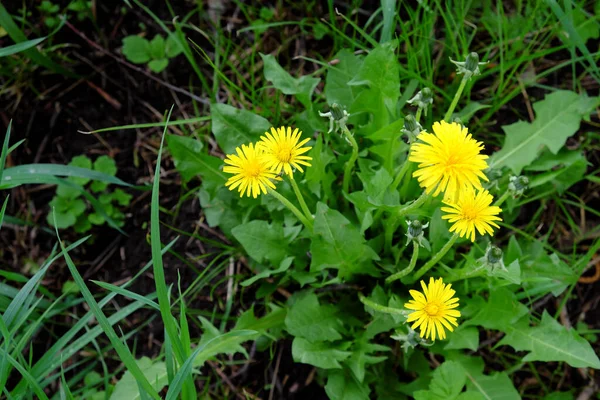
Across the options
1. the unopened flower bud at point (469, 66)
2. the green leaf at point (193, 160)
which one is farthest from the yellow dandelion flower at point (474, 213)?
the green leaf at point (193, 160)

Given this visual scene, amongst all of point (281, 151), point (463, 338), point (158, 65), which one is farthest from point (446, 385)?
point (158, 65)

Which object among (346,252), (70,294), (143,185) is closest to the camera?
(346,252)

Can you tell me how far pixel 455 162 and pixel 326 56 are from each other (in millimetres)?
1473

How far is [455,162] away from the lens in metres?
1.49

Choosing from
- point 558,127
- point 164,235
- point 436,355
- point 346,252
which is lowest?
point 436,355

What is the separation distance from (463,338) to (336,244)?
1.83 ft

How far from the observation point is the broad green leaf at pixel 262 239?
2152 millimetres

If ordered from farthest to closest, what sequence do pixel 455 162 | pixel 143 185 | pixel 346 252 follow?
1. pixel 143 185
2. pixel 346 252
3. pixel 455 162

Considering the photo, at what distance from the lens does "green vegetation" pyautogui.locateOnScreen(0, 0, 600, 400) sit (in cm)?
193

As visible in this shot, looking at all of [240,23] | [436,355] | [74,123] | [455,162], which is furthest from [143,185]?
[455,162]

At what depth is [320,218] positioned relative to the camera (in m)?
1.95

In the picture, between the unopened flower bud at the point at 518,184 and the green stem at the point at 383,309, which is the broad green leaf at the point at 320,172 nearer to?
the green stem at the point at 383,309

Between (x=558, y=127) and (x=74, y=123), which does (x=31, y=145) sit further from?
(x=558, y=127)

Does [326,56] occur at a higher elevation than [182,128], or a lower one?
higher
